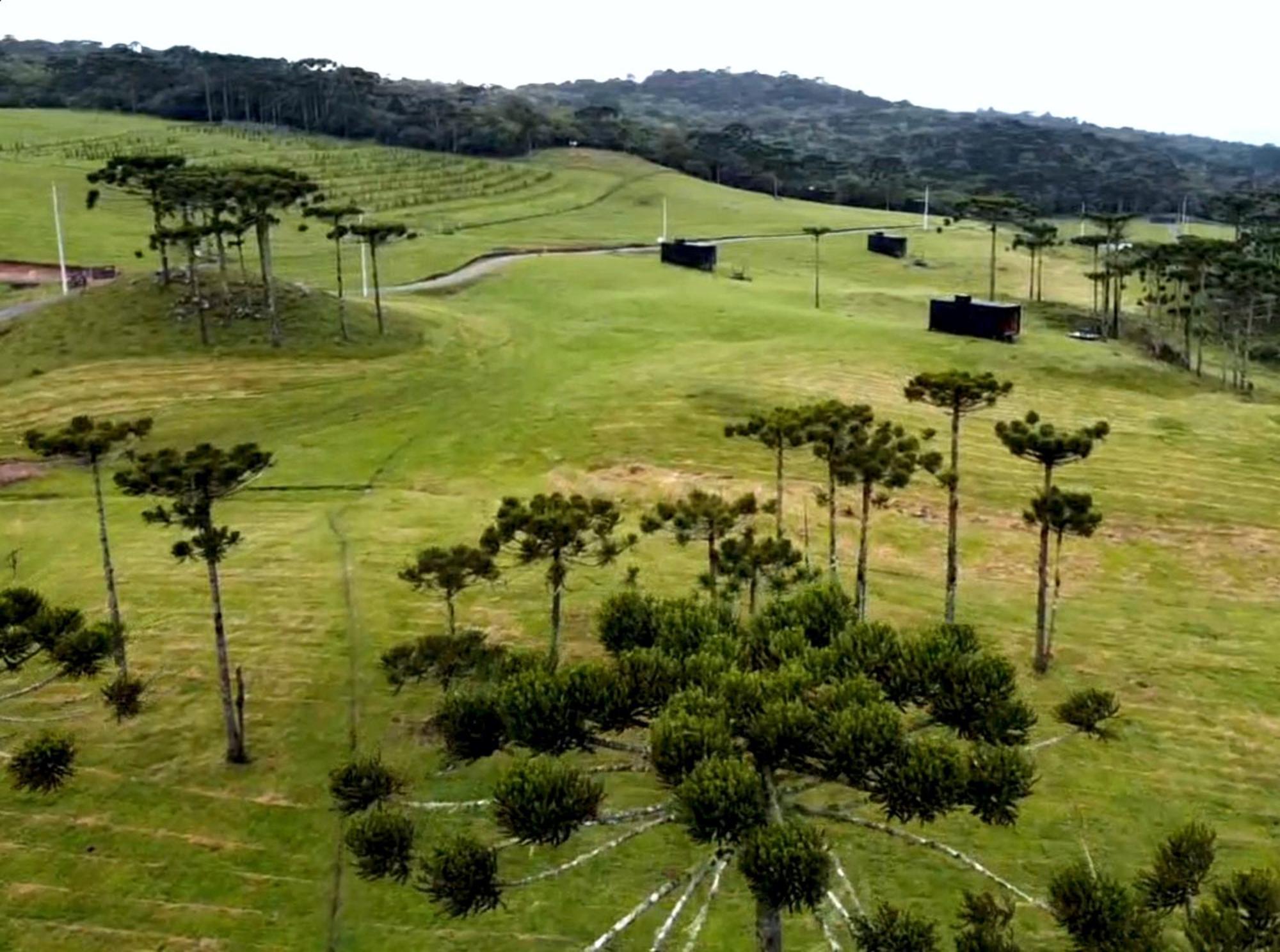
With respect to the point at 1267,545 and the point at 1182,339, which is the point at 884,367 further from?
the point at 1182,339

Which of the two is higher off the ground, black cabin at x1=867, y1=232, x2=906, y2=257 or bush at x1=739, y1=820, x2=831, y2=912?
black cabin at x1=867, y1=232, x2=906, y2=257

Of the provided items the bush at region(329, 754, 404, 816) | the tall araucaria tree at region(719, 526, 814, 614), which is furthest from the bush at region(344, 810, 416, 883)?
the tall araucaria tree at region(719, 526, 814, 614)

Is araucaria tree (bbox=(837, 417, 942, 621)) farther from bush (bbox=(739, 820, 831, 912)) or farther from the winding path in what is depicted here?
the winding path

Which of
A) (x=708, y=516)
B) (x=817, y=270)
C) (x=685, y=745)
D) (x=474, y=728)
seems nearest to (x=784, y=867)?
(x=685, y=745)

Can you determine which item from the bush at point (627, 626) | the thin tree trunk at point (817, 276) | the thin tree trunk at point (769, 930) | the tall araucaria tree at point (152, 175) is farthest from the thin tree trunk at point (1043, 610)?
the thin tree trunk at point (817, 276)

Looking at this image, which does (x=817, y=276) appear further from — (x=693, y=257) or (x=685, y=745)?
(x=685, y=745)

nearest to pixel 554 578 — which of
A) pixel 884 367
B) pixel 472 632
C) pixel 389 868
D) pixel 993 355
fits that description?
pixel 472 632
